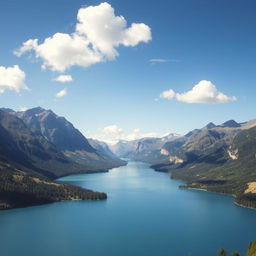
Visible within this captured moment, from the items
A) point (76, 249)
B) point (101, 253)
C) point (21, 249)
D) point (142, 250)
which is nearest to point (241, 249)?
point (142, 250)

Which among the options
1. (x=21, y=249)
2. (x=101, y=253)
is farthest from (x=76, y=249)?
(x=21, y=249)

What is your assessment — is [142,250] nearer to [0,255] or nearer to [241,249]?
[241,249]

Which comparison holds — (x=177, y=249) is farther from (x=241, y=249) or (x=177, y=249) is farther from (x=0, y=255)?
(x=0, y=255)

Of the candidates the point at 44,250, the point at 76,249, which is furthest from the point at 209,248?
the point at 44,250

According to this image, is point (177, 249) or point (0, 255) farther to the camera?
point (177, 249)

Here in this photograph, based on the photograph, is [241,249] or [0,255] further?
[241,249]

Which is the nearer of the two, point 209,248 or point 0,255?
point 0,255

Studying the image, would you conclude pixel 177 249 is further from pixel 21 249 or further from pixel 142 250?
pixel 21 249
